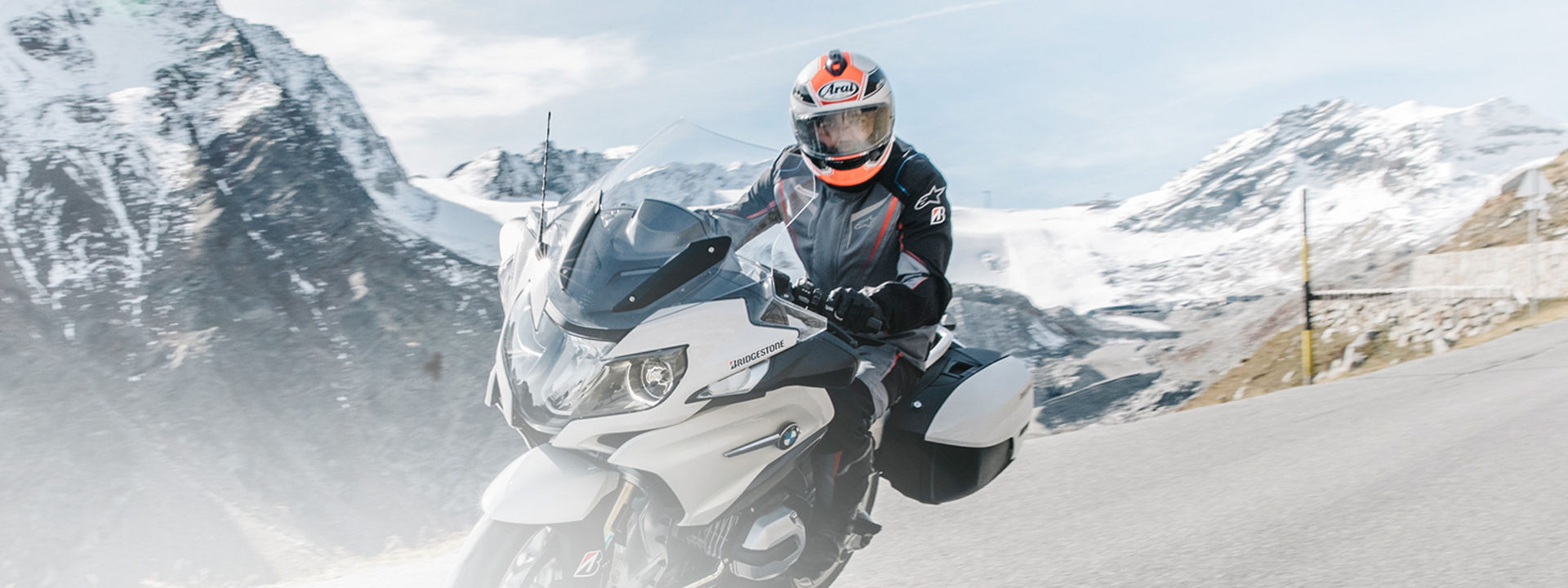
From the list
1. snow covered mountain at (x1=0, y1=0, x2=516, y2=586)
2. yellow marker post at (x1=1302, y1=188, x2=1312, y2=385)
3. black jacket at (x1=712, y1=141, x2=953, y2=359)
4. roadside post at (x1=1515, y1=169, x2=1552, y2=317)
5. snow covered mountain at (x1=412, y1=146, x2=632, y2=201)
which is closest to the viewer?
black jacket at (x1=712, y1=141, x2=953, y2=359)

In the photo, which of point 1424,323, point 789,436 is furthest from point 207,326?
point 789,436

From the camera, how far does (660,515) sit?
7.98ft

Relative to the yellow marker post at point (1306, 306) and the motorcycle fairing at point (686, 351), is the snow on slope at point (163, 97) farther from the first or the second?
the motorcycle fairing at point (686, 351)

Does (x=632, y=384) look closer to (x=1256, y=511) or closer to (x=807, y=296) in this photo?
(x=807, y=296)

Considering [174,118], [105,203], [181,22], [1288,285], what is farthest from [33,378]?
[1288,285]

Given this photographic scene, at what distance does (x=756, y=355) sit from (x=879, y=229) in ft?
2.91

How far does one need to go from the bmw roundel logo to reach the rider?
0.75 feet

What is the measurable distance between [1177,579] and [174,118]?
11008cm

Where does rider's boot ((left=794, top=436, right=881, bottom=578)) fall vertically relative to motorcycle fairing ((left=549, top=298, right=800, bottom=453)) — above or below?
below

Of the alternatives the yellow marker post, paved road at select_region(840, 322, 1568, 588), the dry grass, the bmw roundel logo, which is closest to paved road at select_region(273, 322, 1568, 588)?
paved road at select_region(840, 322, 1568, 588)

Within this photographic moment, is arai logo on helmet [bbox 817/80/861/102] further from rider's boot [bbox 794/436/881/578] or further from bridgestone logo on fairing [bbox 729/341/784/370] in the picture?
rider's boot [bbox 794/436/881/578]

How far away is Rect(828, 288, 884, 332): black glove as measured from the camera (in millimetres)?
2516

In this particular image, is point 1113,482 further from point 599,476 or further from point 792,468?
point 599,476

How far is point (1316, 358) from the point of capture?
19.0m
